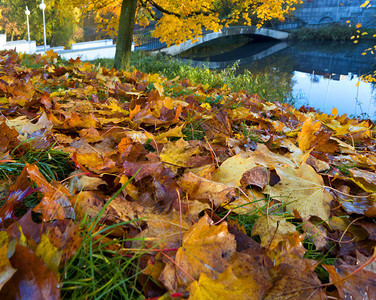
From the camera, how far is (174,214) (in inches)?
26.7

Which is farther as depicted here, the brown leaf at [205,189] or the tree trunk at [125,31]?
the tree trunk at [125,31]

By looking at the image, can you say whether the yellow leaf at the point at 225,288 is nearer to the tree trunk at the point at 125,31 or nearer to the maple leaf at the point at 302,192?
the maple leaf at the point at 302,192

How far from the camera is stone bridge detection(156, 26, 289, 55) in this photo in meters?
20.7

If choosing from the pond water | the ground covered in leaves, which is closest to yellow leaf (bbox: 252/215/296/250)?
the ground covered in leaves

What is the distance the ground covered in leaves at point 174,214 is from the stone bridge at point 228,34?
1939 centimetres

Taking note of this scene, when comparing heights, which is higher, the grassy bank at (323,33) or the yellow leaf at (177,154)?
the grassy bank at (323,33)

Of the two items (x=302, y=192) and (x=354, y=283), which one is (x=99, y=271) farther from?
(x=302, y=192)

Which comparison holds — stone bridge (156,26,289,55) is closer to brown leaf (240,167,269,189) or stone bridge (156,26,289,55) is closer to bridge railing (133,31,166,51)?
bridge railing (133,31,166,51)

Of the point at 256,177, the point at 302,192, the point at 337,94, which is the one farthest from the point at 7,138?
the point at 337,94

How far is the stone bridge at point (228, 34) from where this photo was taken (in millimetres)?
20661

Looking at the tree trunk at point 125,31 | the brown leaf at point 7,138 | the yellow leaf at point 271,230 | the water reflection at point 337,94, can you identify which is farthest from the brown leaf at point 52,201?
the water reflection at point 337,94

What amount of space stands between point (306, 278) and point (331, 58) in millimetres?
22049

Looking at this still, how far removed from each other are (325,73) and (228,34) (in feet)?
40.4

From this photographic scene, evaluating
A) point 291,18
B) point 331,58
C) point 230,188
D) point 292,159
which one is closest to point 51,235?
point 230,188
